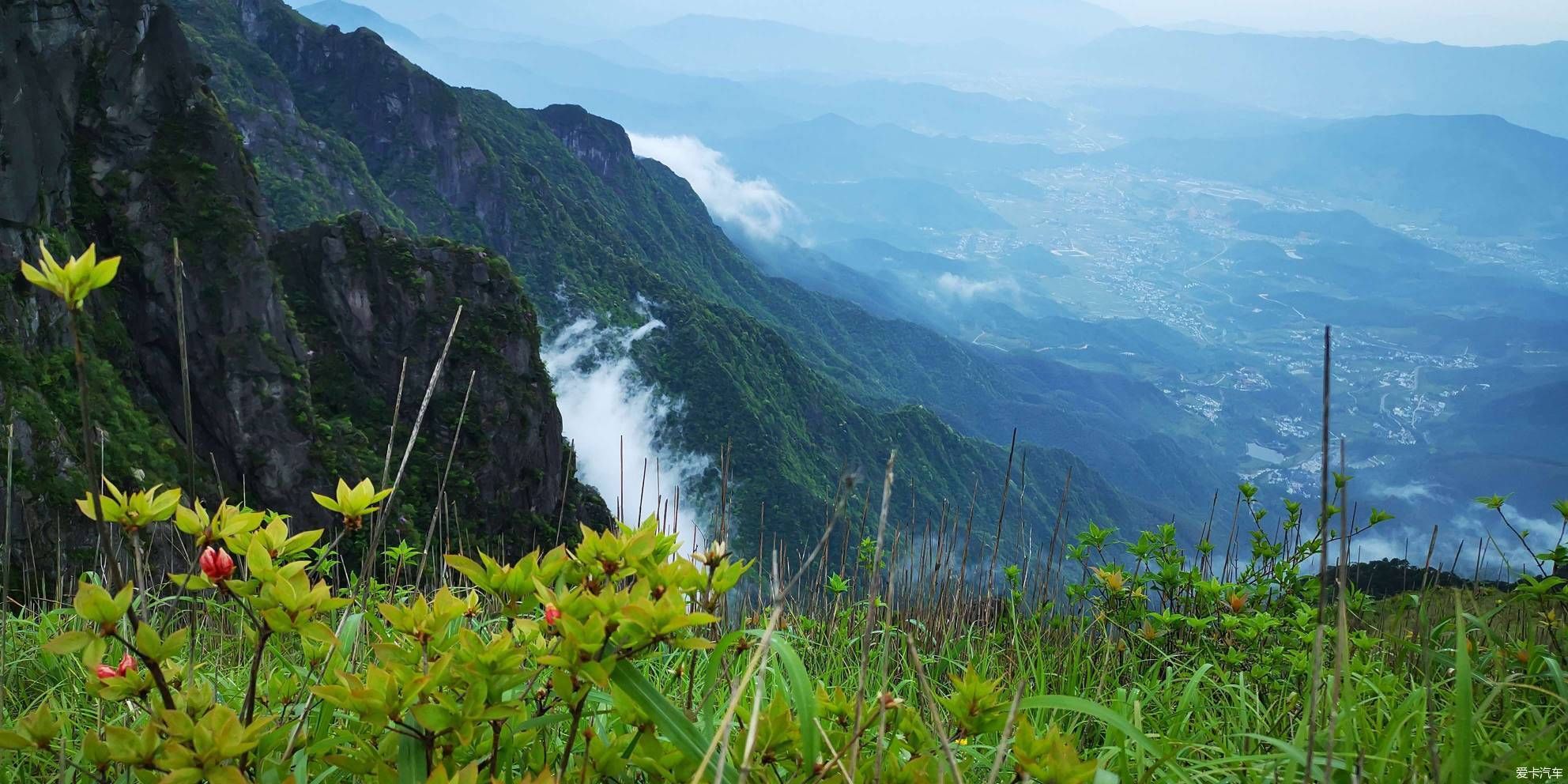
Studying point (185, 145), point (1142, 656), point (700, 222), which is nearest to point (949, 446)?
point (700, 222)

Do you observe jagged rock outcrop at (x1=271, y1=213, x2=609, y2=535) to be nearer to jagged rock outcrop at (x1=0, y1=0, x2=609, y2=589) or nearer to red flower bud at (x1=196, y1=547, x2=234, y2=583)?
jagged rock outcrop at (x1=0, y1=0, x2=609, y2=589)

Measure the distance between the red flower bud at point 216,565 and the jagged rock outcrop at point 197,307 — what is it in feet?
47.1

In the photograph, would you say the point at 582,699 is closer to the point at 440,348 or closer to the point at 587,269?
the point at 440,348

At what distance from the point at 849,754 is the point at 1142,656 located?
2.54 m

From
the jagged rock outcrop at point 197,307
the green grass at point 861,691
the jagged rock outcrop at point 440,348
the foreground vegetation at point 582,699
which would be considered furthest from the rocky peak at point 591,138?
the foreground vegetation at point 582,699

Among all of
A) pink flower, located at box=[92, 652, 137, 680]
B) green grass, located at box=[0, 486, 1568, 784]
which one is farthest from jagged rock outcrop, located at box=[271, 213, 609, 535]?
pink flower, located at box=[92, 652, 137, 680]

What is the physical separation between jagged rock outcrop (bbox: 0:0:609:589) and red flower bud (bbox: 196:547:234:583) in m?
14.3

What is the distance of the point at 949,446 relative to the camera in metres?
110

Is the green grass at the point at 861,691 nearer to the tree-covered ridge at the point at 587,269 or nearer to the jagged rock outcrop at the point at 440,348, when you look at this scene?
the jagged rock outcrop at the point at 440,348

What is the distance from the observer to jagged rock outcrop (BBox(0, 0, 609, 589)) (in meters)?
20.5

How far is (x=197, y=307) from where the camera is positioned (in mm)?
27531

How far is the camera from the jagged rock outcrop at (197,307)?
2053 cm

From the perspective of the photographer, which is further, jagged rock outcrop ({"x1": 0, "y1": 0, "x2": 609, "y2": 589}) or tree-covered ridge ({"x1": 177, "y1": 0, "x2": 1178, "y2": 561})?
tree-covered ridge ({"x1": 177, "y1": 0, "x2": 1178, "y2": 561})

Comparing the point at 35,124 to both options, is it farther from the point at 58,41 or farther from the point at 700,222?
the point at 700,222
